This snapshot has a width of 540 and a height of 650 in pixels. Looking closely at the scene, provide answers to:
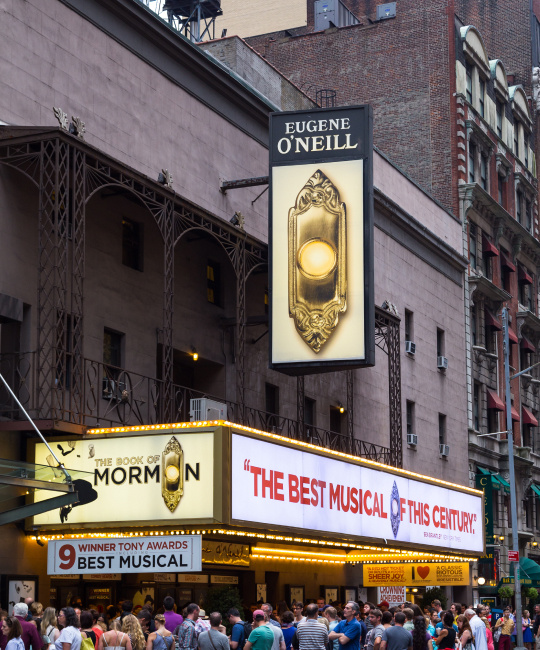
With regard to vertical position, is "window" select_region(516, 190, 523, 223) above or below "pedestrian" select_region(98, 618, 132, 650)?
above

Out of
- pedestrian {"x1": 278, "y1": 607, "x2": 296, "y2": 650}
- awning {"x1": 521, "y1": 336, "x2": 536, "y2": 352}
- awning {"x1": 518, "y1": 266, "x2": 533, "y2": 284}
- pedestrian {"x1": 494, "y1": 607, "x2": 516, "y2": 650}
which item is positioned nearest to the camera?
pedestrian {"x1": 278, "y1": 607, "x2": 296, "y2": 650}

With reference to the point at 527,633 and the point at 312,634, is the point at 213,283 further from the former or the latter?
the point at 527,633

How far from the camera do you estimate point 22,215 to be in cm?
2405

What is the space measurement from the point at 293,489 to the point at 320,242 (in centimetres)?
651

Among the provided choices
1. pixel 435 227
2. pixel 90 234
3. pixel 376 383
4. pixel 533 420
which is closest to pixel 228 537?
pixel 90 234

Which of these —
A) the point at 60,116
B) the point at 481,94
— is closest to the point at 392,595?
the point at 60,116

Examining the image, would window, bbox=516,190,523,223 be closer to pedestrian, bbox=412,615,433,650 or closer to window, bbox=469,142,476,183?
window, bbox=469,142,476,183

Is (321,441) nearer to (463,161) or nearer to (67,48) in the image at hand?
(67,48)

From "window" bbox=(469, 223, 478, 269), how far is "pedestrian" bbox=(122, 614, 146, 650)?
37.4 m

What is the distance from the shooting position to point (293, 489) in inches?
1016

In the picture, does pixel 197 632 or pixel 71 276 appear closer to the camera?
pixel 197 632

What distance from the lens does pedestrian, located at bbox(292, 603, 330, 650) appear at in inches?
765

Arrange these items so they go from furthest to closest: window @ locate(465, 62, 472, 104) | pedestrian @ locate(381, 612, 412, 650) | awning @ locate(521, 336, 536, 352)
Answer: awning @ locate(521, 336, 536, 352)
window @ locate(465, 62, 472, 104)
pedestrian @ locate(381, 612, 412, 650)

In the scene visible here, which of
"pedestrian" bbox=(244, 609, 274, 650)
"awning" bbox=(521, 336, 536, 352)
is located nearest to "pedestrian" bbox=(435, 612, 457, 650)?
"pedestrian" bbox=(244, 609, 274, 650)
